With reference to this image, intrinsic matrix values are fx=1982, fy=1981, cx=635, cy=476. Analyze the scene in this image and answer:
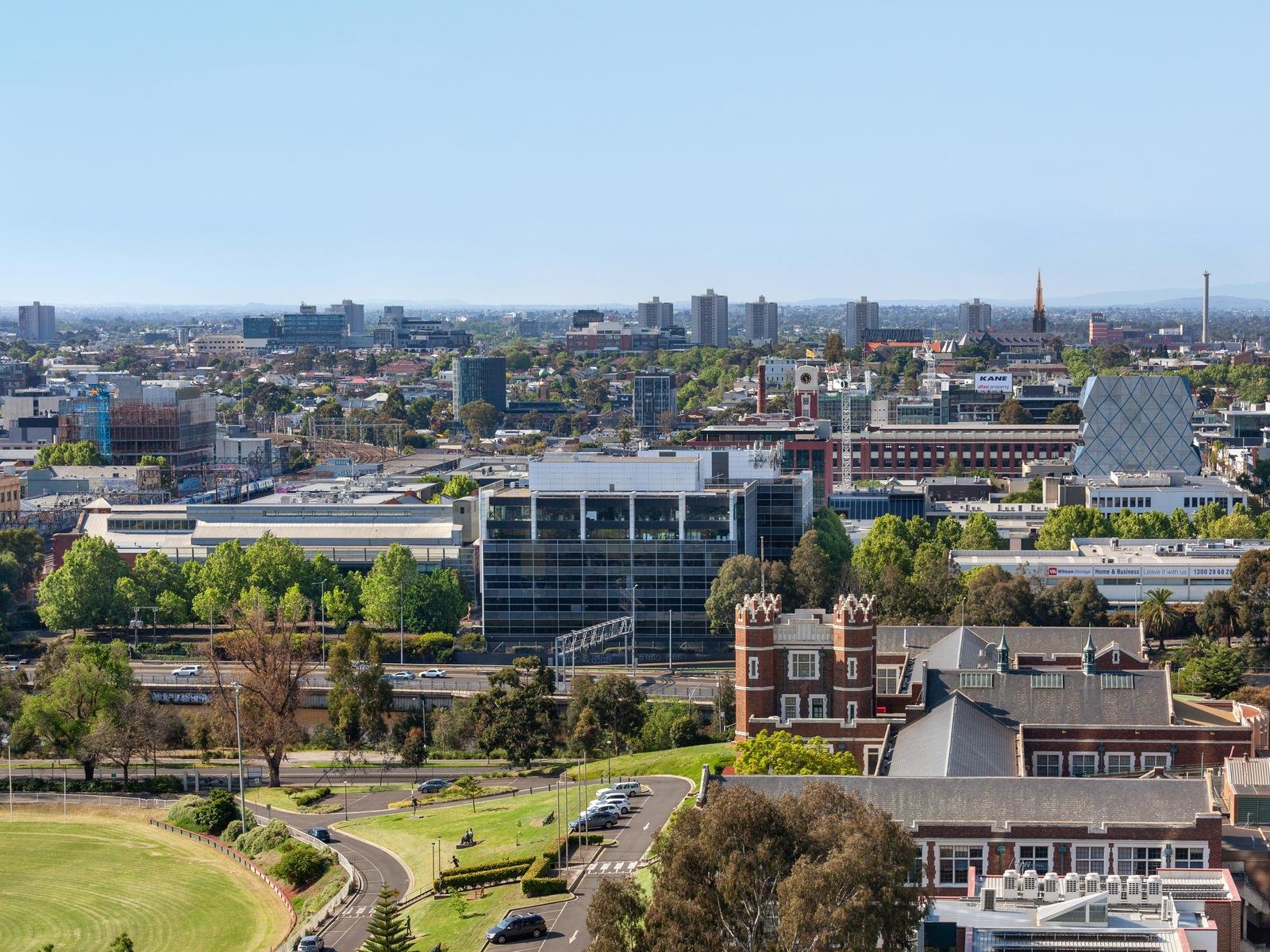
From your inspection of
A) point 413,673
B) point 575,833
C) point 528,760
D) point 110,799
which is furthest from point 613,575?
point 575,833

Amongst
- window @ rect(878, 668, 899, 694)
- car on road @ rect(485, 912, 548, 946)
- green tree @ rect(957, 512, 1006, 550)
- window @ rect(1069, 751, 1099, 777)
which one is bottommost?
car on road @ rect(485, 912, 548, 946)

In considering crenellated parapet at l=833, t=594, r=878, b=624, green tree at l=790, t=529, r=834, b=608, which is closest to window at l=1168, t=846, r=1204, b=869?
crenellated parapet at l=833, t=594, r=878, b=624

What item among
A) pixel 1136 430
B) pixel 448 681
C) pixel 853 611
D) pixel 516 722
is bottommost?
pixel 448 681

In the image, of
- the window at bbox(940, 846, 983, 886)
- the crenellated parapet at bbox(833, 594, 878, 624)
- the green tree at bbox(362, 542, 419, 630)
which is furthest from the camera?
the green tree at bbox(362, 542, 419, 630)

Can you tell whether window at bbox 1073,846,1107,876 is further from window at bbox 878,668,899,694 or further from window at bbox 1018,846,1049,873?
window at bbox 878,668,899,694

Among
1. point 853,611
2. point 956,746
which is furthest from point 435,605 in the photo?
point 956,746

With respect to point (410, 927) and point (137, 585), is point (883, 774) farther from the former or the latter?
point (137, 585)

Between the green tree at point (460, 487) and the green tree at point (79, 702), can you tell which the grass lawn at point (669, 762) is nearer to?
the green tree at point (79, 702)

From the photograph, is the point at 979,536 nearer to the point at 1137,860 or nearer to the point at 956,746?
the point at 956,746

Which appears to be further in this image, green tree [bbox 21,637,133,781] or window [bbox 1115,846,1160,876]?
green tree [bbox 21,637,133,781]
